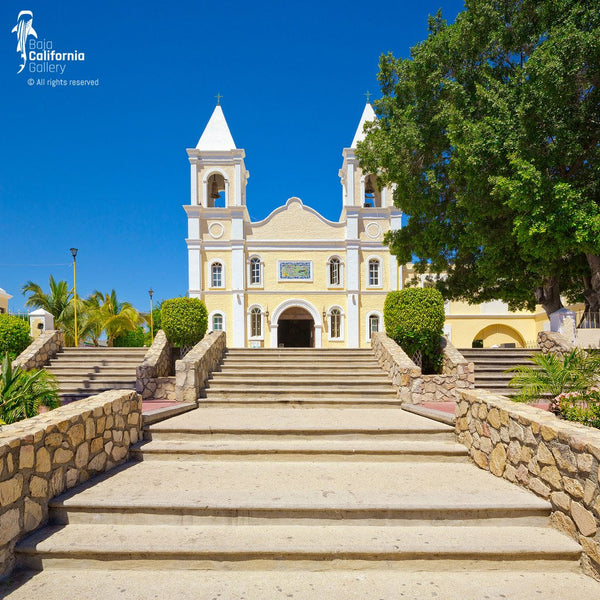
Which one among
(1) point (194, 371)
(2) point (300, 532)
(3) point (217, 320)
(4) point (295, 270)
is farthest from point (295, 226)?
(2) point (300, 532)

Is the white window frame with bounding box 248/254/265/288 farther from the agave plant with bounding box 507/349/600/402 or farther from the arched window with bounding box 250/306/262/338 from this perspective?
the agave plant with bounding box 507/349/600/402

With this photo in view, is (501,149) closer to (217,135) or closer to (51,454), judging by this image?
(51,454)

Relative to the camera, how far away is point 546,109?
32.0 feet

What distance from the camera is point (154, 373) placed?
9.98 m

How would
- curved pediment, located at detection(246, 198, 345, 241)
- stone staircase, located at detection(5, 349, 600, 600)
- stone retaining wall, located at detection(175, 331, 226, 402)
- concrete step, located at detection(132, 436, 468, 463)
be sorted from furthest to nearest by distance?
curved pediment, located at detection(246, 198, 345, 241) → stone retaining wall, located at detection(175, 331, 226, 402) → concrete step, located at detection(132, 436, 468, 463) → stone staircase, located at detection(5, 349, 600, 600)

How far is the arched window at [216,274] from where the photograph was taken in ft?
74.5

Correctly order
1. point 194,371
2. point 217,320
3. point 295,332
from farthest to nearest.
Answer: point 295,332, point 217,320, point 194,371

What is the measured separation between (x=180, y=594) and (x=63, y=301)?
25536 millimetres

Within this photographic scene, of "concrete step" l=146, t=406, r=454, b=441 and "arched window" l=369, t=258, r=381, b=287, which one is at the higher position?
"arched window" l=369, t=258, r=381, b=287

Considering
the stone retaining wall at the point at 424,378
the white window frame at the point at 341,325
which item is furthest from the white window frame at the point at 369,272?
the stone retaining wall at the point at 424,378

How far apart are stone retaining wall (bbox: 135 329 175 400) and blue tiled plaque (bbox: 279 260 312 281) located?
12.3 m

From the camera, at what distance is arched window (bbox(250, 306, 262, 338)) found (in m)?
22.5

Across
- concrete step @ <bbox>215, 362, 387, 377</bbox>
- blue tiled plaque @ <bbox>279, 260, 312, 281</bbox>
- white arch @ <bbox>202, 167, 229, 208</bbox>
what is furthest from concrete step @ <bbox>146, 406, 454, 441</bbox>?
white arch @ <bbox>202, 167, 229, 208</bbox>

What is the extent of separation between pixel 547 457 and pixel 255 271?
66.3 ft
